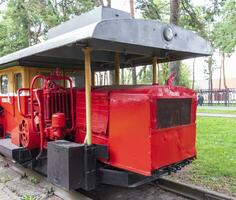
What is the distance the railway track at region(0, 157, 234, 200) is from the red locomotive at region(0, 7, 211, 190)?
0.50 m

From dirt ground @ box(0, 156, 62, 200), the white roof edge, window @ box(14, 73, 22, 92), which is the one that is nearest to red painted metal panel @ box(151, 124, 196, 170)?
the white roof edge

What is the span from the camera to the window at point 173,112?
466 cm

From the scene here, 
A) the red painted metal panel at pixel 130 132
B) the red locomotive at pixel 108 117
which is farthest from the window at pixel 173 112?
the red painted metal panel at pixel 130 132

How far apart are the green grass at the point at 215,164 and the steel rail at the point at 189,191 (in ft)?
1.36

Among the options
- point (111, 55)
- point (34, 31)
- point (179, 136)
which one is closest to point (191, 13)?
point (111, 55)

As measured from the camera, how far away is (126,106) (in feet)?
15.5

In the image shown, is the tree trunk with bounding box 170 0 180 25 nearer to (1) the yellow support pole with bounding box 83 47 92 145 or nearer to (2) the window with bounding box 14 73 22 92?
(2) the window with bounding box 14 73 22 92

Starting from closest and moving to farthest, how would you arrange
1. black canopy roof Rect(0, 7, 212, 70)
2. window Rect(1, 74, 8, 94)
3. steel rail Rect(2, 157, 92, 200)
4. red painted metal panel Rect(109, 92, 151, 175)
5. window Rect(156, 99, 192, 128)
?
1. black canopy roof Rect(0, 7, 212, 70)
2. red painted metal panel Rect(109, 92, 151, 175)
3. window Rect(156, 99, 192, 128)
4. steel rail Rect(2, 157, 92, 200)
5. window Rect(1, 74, 8, 94)

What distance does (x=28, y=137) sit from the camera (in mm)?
6160

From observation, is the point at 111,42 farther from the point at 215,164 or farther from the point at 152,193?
the point at 215,164

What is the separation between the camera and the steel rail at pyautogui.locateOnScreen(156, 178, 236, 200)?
505cm

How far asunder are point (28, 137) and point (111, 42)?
2.50 metres

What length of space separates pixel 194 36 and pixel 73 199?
10.7 ft

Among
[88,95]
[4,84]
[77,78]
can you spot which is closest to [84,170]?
[88,95]
